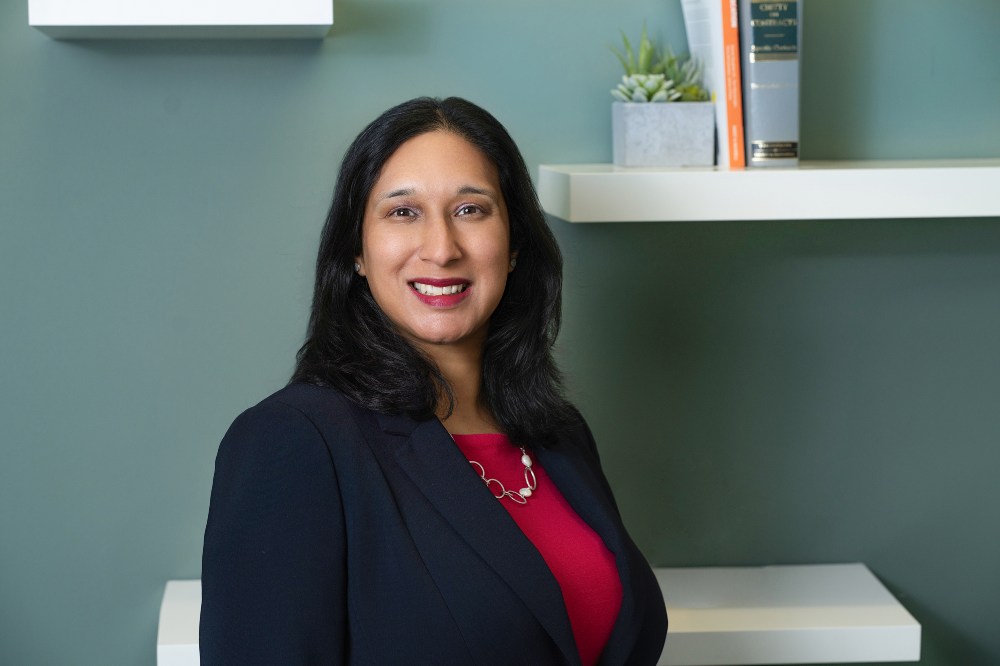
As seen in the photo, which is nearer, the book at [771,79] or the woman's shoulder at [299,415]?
the woman's shoulder at [299,415]

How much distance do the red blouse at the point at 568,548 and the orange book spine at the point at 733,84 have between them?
0.65 m

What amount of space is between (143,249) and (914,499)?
4.80ft

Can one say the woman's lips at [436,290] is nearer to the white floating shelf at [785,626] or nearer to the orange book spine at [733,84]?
the orange book spine at [733,84]

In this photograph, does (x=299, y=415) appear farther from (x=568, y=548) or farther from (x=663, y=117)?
(x=663, y=117)

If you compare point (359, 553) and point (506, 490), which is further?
point (506, 490)

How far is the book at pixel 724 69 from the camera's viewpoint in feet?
5.84

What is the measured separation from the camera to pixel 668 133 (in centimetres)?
187

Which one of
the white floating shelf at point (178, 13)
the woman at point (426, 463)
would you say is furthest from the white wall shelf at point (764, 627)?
the white floating shelf at point (178, 13)

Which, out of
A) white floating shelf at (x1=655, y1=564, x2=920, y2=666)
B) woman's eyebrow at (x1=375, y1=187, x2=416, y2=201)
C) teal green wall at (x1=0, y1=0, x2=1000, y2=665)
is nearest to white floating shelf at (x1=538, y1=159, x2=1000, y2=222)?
teal green wall at (x1=0, y1=0, x2=1000, y2=665)

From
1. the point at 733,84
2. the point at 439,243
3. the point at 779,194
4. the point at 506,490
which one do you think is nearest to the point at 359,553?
the point at 506,490

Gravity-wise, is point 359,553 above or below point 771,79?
below

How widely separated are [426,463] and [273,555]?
0.22 metres

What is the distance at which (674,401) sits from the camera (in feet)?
6.91

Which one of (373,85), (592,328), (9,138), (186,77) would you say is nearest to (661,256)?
(592,328)
